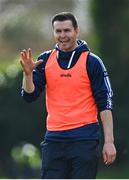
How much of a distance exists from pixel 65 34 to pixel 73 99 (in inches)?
20.8

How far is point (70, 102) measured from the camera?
7.18 metres

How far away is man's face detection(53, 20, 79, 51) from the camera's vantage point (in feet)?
23.7

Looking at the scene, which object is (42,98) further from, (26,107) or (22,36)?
(22,36)

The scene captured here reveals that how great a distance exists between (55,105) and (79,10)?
888 inches

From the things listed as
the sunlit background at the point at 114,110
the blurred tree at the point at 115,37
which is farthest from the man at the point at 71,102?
the blurred tree at the point at 115,37

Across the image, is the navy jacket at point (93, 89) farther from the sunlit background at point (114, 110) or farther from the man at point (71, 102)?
the sunlit background at point (114, 110)

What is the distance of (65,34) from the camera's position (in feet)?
23.6

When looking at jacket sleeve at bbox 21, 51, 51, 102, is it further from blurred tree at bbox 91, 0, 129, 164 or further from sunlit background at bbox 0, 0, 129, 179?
blurred tree at bbox 91, 0, 129, 164

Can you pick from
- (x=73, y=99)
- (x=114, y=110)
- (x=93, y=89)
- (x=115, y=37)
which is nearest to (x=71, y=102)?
(x=73, y=99)

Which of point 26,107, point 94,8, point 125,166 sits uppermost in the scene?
point 94,8

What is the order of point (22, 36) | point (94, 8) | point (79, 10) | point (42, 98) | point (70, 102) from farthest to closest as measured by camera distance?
point (22, 36), point (79, 10), point (94, 8), point (42, 98), point (70, 102)

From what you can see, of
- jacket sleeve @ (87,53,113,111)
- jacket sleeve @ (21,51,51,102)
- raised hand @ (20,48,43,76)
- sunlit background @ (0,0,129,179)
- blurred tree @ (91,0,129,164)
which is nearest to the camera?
raised hand @ (20,48,43,76)

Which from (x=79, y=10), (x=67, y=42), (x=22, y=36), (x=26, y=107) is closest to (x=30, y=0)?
(x=22, y=36)

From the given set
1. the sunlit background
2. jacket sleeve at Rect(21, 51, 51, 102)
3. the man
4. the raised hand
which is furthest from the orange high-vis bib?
the sunlit background
